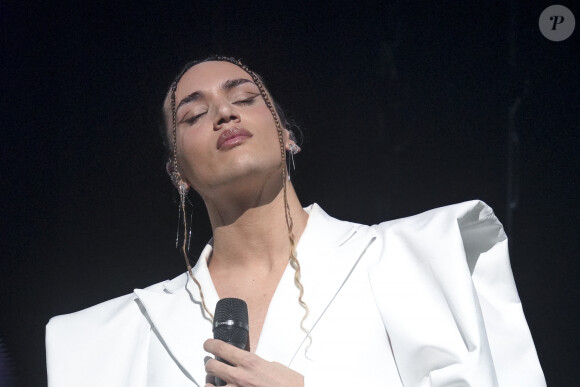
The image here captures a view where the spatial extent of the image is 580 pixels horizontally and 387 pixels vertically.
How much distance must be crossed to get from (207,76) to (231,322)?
2.94 feet

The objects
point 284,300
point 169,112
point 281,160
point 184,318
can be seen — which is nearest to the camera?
point 284,300

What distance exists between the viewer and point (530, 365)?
76.6 inches

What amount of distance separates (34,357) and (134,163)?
0.66 meters

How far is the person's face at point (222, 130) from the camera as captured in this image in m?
2.22

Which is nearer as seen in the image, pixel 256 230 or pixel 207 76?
pixel 256 230

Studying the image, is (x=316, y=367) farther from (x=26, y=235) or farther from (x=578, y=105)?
(x=26, y=235)

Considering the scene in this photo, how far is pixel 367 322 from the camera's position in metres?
2.00

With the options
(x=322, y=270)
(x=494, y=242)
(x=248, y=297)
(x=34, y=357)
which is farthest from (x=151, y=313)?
(x=494, y=242)

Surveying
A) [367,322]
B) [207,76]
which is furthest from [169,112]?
[367,322]

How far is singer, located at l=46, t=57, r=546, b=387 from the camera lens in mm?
1917

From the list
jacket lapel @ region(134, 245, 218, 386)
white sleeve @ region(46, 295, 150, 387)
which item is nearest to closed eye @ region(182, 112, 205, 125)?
jacket lapel @ region(134, 245, 218, 386)

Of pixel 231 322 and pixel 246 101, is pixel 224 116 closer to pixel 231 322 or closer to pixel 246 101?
pixel 246 101

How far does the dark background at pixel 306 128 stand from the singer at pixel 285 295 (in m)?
0.25

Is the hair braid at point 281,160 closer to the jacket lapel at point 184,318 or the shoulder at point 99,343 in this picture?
the jacket lapel at point 184,318
